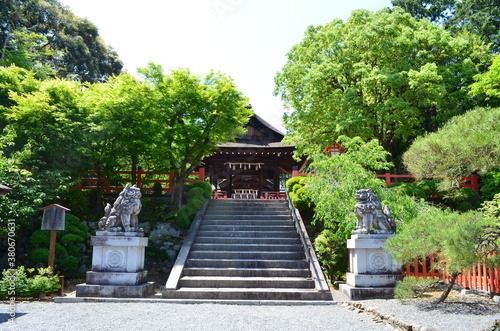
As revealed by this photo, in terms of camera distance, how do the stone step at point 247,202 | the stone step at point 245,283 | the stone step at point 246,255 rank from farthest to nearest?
the stone step at point 247,202
the stone step at point 246,255
the stone step at point 245,283

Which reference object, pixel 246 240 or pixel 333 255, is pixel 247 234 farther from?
pixel 333 255

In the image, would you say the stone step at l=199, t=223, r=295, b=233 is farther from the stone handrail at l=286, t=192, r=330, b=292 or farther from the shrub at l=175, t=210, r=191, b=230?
the shrub at l=175, t=210, r=191, b=230

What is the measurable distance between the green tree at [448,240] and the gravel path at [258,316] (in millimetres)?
677

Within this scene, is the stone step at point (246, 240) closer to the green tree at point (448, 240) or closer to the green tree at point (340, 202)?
the green tree at point (340, 202)

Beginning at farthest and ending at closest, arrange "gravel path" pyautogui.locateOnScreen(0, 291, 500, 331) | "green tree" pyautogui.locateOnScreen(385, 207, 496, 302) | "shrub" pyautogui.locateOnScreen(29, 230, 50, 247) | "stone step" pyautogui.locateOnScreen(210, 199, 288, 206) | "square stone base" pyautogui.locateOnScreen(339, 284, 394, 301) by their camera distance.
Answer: "stone step" pyautogui.locateOnScreen(210, 199, 288, 206) → "shrub" pyautogui.locateOnScreen(29, 230, 50, 247) → "square stone base" pyautogui.locateOnScreen(339, 284, 394, 301) → "gravel path" pyautogui.locateOnScreen(0, 291, 500, 331) → "green tree" pyautogui.locateOnScreen(385, 207, 496, 302)

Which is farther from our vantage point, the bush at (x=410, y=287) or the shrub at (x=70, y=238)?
the shrub at (x=70, y=238)

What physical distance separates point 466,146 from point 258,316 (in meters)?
4.74

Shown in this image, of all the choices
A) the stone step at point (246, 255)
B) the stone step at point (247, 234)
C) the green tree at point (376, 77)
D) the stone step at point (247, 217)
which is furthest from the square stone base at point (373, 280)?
the green tree at point (376, 77)

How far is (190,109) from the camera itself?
12.7 meters

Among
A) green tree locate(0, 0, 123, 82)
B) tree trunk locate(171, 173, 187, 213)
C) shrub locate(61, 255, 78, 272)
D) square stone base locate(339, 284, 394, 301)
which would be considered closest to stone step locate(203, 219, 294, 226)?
tree trunk locate(171, 173, 187, 213)

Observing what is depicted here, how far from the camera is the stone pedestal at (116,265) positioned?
25.2 feet

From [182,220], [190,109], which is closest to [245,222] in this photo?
[182,220]

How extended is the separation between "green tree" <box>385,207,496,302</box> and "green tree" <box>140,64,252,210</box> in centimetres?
835

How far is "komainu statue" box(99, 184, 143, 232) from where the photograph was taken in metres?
8.06
